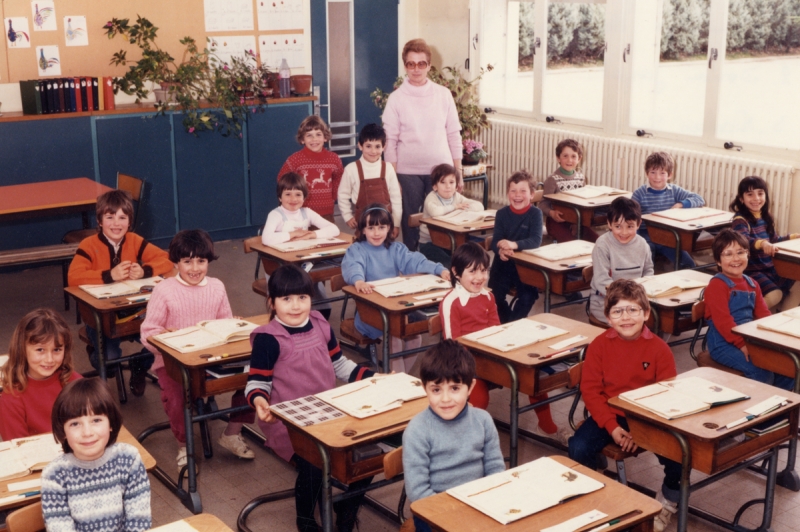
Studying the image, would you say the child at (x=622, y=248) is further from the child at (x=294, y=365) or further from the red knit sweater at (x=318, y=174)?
the red knit sweater at (x=318, y=174)

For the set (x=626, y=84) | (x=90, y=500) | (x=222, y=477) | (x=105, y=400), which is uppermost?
(x=626, y=84)

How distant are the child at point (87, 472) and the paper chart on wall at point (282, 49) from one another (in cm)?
645

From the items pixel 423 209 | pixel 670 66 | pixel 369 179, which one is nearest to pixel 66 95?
pixel 369 179

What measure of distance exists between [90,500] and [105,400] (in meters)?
0.27

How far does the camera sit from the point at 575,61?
8.37 m

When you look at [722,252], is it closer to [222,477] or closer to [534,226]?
[534,226]

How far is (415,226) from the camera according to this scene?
20.5 feet

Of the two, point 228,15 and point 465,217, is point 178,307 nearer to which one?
point 465,217

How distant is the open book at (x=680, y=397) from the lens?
3111 millimetres

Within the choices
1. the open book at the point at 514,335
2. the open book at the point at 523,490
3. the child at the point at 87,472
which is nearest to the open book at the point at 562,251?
the open book at the point at 514,335

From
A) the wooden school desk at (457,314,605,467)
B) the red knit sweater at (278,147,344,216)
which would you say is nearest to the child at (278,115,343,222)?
the red knit sweater at (278,147,344,216)

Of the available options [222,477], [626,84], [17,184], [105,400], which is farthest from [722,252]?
[17,184]

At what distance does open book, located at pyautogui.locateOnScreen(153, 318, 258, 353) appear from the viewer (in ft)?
12.2

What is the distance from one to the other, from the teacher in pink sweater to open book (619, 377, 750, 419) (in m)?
3.26
